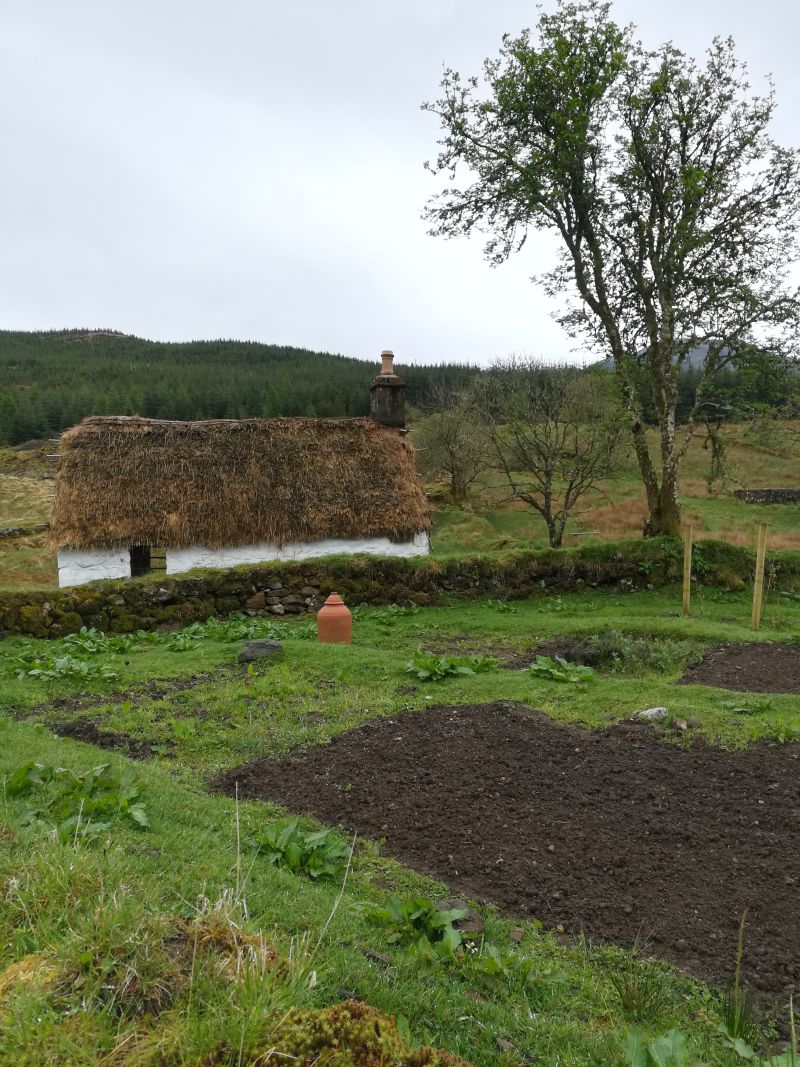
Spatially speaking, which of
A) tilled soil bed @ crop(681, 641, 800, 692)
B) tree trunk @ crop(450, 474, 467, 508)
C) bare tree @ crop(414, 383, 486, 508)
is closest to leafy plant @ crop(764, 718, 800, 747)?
tilled soil bed @ crop(681, 641, 800, 692)

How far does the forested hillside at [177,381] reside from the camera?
74312 mm

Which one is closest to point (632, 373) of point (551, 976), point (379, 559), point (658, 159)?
point (658, 159)

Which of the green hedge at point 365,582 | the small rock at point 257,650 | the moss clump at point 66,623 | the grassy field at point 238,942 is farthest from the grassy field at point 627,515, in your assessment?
the grassy field at point 238,942

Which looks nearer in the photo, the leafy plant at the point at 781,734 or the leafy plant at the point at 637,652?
the leafy plant at the point at 781,734

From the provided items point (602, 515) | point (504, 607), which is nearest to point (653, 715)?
point (504, 607)

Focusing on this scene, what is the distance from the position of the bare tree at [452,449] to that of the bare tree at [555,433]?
357 cm

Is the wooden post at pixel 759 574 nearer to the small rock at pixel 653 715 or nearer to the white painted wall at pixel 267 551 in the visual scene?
the small rock at pixel 653 715

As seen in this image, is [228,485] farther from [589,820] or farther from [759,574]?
[589,820]

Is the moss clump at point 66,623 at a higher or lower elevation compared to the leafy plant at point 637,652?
lower

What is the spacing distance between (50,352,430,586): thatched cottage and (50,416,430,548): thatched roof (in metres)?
0.03

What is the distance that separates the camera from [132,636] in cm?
1188

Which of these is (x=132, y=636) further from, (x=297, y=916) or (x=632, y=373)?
(x=632, y=373)

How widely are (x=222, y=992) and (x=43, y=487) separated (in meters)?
51.1

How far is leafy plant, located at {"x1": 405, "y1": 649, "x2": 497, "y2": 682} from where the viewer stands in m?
8.58
